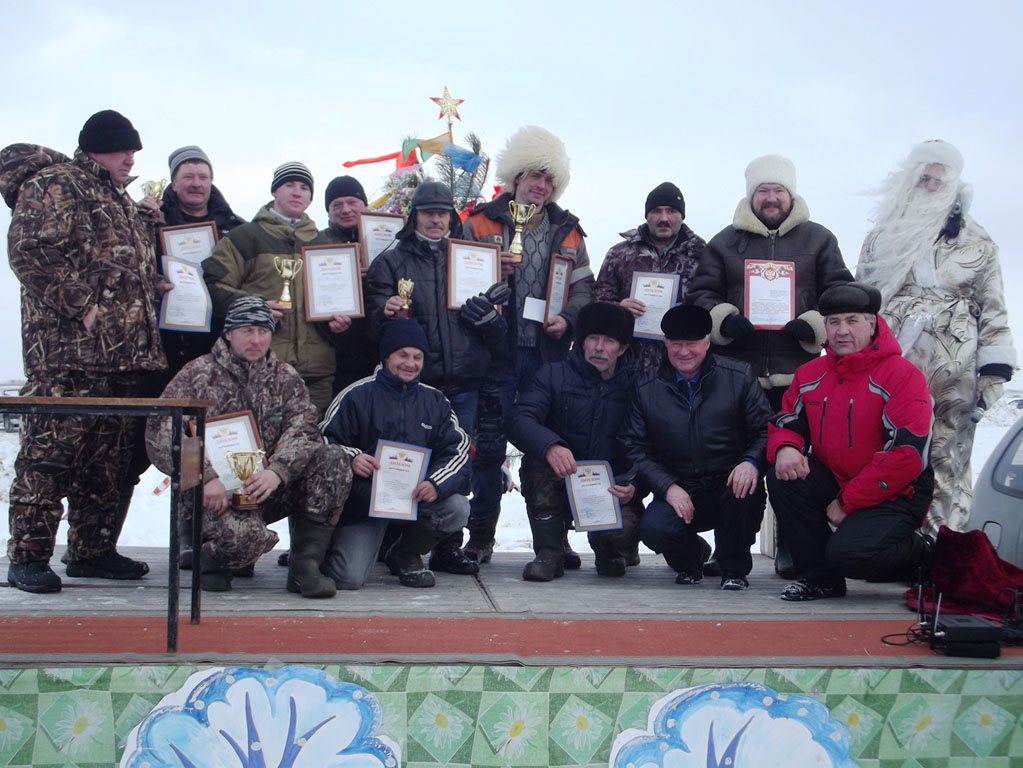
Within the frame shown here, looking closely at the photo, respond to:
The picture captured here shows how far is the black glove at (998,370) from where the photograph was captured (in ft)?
17.0

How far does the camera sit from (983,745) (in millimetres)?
3348

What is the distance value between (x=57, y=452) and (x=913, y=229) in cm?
436

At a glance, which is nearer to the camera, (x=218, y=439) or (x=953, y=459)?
(x=218, y=439)

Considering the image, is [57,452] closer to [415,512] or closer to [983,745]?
[415,512]

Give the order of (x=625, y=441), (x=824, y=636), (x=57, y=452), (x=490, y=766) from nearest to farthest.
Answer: (x=490, y=766)
(x=824, y=636)
(x=57, y=452)
(x=625, y=441)

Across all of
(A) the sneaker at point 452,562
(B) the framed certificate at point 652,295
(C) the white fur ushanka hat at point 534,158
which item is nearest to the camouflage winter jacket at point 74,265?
(A) the sneaker at point 452,562

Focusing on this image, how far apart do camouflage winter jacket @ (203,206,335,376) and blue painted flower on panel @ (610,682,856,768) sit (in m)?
2.73

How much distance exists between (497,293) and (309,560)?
1678mm

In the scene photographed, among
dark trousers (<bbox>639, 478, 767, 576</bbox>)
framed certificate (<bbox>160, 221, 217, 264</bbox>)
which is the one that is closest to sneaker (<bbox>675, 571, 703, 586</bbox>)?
dark trousers (<bbox>639, 478, 767, 576</bbox>)

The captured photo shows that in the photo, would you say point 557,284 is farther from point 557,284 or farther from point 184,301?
point 184,301

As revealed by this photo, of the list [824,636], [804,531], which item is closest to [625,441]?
[804,531]

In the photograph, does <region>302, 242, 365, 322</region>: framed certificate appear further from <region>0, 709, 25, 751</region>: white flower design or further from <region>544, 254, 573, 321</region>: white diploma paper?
<region>0, 709, 25, 751</region>: white flower design

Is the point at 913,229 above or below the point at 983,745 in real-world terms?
above

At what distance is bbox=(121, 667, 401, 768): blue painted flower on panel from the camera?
3.10 metres
